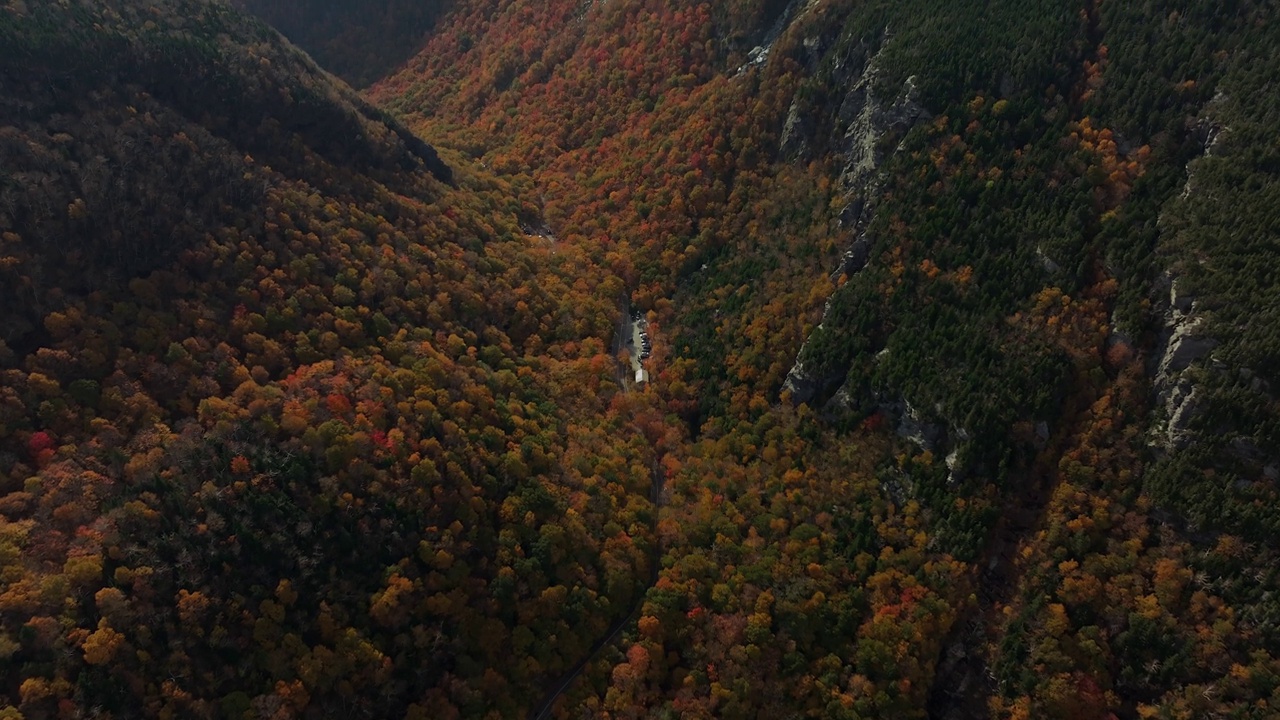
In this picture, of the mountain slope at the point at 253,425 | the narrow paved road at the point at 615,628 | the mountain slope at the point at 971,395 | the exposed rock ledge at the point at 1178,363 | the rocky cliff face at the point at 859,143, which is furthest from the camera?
the rocky cliff face at the point at 859,143

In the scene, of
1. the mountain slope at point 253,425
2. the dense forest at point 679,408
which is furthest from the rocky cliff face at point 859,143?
the mountain slope at point 253,425

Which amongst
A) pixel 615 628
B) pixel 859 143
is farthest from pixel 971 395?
pixel 615 628

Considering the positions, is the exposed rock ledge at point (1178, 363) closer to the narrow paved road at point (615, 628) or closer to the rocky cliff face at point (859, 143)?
the rocky cliff face at point (859, 143)

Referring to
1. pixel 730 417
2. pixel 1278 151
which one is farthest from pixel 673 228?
pixel 1278 151

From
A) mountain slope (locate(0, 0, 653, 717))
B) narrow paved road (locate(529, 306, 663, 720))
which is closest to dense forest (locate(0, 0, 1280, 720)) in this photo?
mountain slope (locate(0, 0, 653, 717))

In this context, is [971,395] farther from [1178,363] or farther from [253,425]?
[253,425]

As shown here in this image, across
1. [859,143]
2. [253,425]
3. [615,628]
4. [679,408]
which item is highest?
[859,143]

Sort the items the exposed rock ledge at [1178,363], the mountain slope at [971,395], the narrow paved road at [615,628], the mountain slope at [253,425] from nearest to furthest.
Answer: the mountain slope at [253,425] < the mountain slope at [971,395] < the exposed rock ledge at [1178,363] < the narrow paved road at [615,628]

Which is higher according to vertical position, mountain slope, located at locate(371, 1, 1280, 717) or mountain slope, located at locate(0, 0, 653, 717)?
mountain slope, located at locate(371, 1, 1280, 717)

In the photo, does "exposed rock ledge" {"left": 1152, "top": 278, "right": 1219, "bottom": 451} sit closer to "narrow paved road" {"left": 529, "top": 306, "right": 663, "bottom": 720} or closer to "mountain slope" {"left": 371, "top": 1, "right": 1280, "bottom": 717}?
"mountain slope" {"left": 371, "top": 1, "right": 1280, "bottom": 717}
